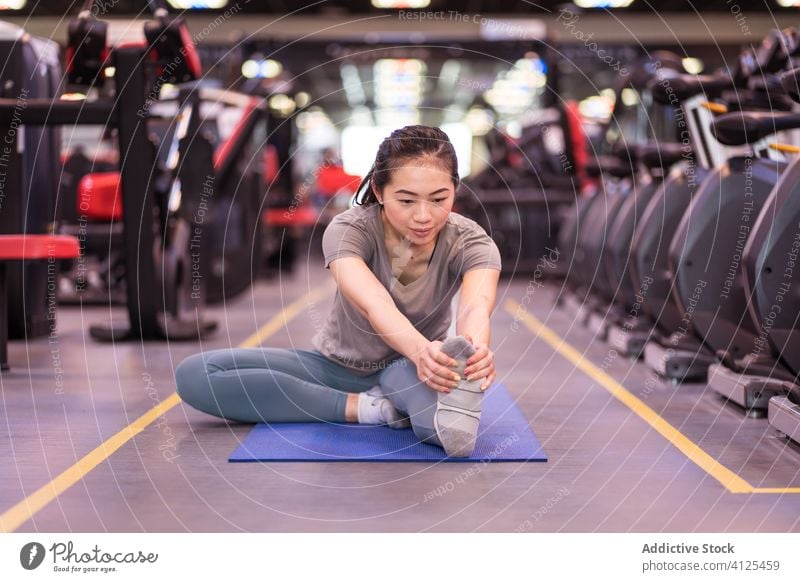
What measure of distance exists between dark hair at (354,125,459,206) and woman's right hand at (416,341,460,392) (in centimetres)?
53

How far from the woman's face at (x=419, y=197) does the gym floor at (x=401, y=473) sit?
0.68 m

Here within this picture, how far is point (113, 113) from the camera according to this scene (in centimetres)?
527

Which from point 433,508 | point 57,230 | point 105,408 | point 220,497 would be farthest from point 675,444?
point 57,230

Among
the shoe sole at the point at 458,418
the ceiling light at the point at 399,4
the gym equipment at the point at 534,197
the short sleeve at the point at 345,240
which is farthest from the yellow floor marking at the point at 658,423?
the ceiling light at the point at 399,4

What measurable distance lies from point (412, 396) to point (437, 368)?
0.36m

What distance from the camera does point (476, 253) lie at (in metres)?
3.12

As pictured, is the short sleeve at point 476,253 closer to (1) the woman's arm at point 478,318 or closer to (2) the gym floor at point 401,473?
(1) the woman's arm at point 478,318

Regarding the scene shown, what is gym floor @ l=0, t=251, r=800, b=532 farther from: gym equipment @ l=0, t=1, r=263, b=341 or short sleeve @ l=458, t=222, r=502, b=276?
gym equipment @ l=0, t=1, r=263, b=341


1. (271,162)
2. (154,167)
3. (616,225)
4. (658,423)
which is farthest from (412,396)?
(271,162)

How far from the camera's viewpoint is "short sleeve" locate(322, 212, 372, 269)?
303cm

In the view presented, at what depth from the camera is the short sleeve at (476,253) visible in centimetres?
310

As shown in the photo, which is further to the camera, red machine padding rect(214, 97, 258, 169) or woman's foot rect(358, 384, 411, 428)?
red machine padding rect(214, 97, 258, 169)

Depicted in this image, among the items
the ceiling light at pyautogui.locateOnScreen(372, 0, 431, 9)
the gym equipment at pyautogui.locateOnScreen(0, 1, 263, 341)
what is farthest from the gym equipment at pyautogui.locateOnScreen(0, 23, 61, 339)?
the ceiling light at pyautogui.locateOnScreen(372, 0, 431, 9)
